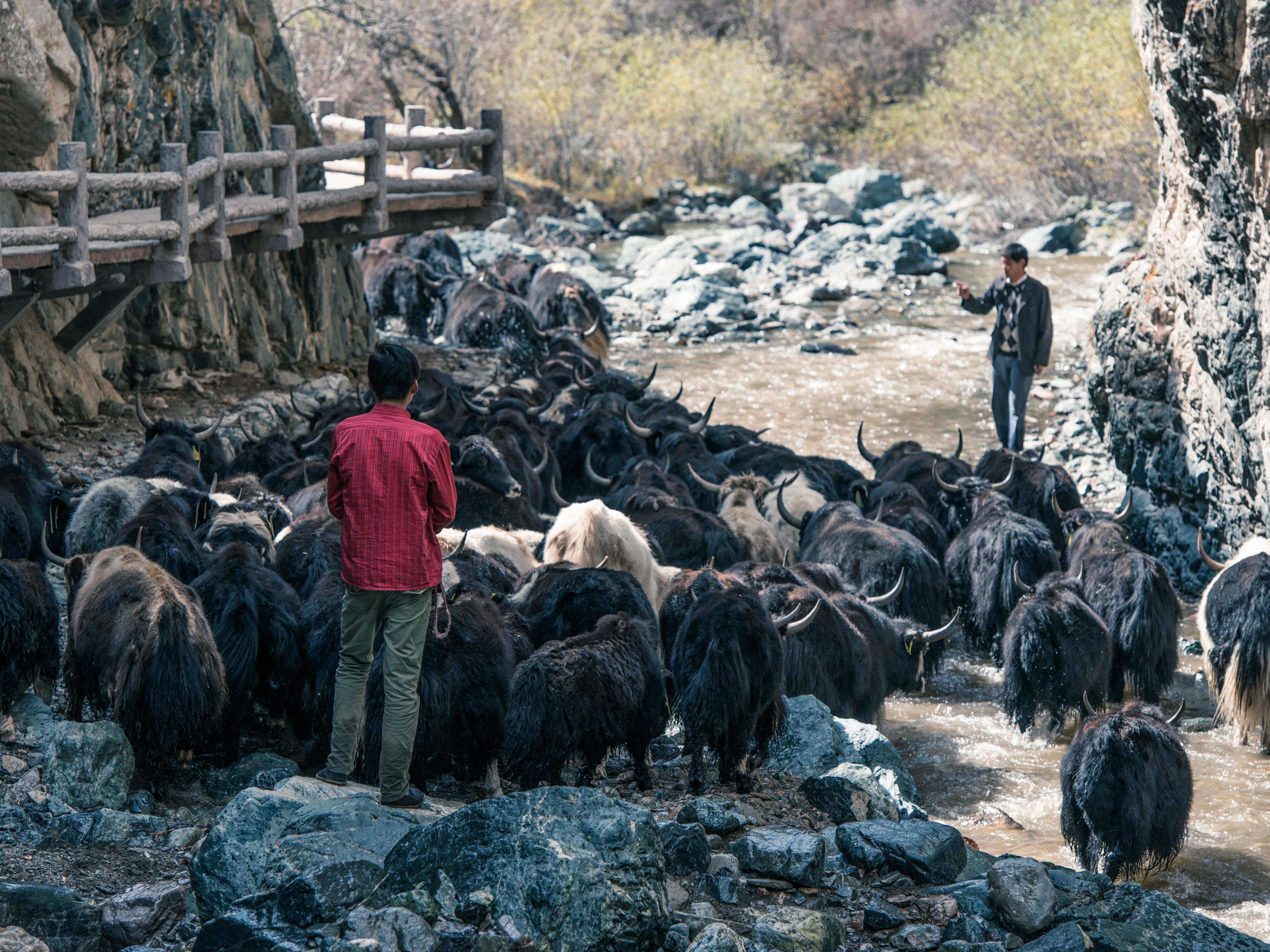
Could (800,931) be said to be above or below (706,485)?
below

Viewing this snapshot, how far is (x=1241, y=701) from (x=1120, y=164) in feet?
58.5

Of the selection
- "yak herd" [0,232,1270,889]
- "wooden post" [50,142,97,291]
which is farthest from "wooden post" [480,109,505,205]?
"wooden post" [50,142,97,291]

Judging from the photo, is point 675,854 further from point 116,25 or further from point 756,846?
point 116,25

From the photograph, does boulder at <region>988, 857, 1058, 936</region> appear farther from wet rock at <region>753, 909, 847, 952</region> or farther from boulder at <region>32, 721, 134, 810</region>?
boulder at <region>32, 721, 134, 810</region>

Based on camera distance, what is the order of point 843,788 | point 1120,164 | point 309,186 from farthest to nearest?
point 1120,164, point 309,186, point 843,788

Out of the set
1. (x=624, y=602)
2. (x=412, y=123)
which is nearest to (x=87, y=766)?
(x=624, y=602)

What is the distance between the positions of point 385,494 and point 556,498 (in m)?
4.97

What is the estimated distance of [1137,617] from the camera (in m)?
7.17

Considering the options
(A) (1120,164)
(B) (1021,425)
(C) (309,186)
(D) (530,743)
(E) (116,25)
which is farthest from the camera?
(A) (1120,164)

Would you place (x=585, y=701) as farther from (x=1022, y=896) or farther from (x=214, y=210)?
(x=214, y=210)

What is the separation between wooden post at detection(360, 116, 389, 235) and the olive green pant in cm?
855

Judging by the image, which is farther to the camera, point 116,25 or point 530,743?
point 116,25

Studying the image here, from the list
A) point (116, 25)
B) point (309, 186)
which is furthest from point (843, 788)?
point (309, 186)

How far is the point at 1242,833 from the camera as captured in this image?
583cm
